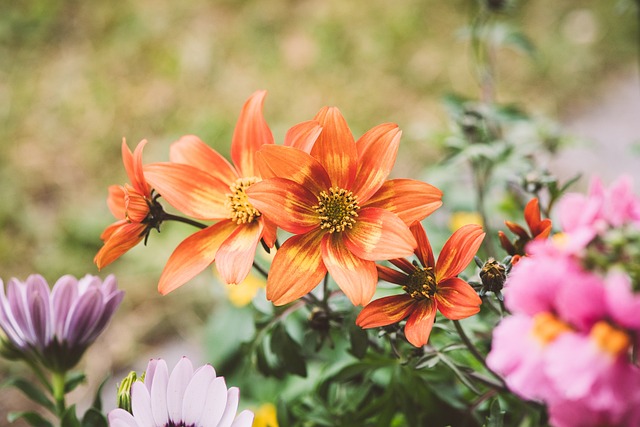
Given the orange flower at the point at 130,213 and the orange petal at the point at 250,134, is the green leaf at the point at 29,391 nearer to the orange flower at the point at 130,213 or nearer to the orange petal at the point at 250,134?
the orange flower at the point at 130,213

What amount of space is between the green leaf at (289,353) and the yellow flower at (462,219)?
55cm

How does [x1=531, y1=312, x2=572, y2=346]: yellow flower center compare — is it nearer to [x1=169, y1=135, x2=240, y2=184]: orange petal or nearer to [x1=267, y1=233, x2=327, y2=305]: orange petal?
[x1=267, y1=233, x2=327, y2=305]: orange petal

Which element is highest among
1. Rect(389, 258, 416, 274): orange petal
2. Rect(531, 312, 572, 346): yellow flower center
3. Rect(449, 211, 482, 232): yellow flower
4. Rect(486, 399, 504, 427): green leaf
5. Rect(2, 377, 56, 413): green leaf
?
Rect(531, 312, 572, 346): yellow flower center

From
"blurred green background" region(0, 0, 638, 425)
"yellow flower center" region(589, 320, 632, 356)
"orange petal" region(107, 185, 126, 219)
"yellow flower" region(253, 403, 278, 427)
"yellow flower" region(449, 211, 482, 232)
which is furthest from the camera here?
"blurred green background" region(0, 0, 638, 425)

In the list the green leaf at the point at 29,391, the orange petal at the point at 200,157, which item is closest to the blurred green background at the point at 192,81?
the green leaf at the point at 29,391

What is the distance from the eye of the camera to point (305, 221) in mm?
589

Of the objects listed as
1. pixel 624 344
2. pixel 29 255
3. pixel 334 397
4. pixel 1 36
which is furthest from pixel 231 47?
pixel 624 344

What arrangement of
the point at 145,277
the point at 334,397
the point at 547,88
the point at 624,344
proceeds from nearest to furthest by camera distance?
the point at 624,344 → the point at 334,397 → the point at 145,277 → the point at 547,88

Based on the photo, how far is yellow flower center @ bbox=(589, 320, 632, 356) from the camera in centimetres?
35

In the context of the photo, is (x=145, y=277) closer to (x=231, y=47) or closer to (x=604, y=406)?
(x=231, y=47)

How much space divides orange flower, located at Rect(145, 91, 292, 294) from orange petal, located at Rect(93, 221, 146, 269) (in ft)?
0.13

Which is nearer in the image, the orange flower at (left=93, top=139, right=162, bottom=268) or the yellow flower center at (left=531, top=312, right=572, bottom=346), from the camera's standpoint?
the yellow flower center at (left=531, top=312, right=572, bottom=346)

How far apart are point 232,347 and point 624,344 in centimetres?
101

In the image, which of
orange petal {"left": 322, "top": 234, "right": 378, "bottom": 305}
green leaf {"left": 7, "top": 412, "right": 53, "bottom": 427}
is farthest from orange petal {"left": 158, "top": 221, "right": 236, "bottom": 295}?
green leaf {"left": 7, "top": 412, "right": 53, "bottom": 427}
